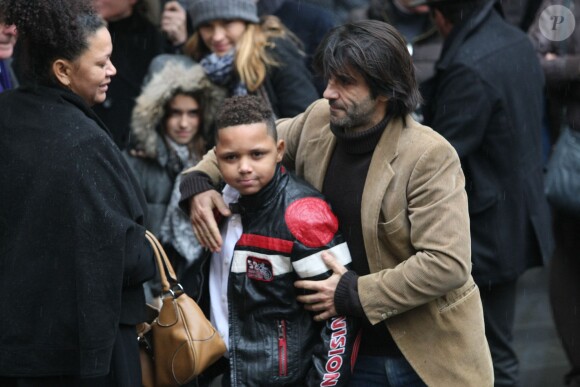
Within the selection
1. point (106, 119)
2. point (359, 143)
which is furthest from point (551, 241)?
point (106, 119)

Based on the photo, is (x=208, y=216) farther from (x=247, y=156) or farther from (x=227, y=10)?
(x=227, y=10)

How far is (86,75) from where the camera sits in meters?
3.37

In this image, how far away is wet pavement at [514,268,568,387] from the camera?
5.91 meters

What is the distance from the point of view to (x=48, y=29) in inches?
128

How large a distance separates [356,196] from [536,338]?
353 centimetres

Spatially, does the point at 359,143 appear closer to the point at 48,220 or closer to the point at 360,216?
the point at 360,216

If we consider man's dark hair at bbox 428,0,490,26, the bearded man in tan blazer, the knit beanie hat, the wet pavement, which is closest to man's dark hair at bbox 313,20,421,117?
the bearded man in tan blazer

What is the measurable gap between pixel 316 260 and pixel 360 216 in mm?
223

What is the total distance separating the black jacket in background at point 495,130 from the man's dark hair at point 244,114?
4.58ft

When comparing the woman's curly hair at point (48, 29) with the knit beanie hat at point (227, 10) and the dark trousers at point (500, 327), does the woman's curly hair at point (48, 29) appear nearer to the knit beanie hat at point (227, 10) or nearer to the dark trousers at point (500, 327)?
the knit beanie hat at point (227, 10)

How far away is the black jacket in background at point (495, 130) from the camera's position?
4.71m

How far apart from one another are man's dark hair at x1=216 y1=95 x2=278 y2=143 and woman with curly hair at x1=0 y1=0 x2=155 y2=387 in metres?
0.42

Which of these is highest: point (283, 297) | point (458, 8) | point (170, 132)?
point (458, 8)

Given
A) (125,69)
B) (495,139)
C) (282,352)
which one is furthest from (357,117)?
(125,69)
